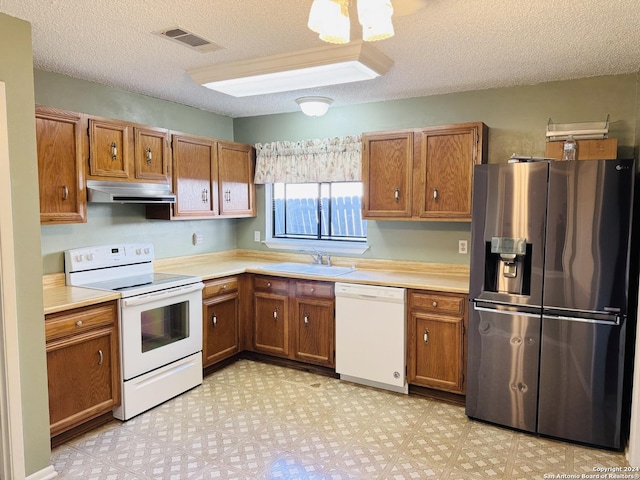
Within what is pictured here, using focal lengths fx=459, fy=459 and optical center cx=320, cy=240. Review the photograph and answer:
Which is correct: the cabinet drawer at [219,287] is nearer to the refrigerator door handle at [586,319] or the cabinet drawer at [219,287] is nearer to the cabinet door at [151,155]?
the cabinet door at [151,155]

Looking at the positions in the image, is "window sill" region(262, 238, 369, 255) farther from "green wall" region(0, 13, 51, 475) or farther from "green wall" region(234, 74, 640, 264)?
"green wall" region(0, 13, 51, 475)

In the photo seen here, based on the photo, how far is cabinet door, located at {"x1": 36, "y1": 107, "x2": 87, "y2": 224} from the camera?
2854 millimetres

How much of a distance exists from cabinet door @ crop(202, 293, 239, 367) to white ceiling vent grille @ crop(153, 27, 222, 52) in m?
1.98

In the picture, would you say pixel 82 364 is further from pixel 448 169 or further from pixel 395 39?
pixel 448 169

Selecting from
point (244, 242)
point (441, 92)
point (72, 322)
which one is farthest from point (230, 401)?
point (441, 92)

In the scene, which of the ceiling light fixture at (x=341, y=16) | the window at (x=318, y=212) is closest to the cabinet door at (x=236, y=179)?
the window at (x=318, y=212)

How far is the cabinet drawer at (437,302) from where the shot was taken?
3264 mm

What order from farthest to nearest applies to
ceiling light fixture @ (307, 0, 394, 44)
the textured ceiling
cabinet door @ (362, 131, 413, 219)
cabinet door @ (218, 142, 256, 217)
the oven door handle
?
cabinet door @ (218, 142, 256, 217)
cabinet door @ (362, 131, 413, 219)
the oven door handle
the textured ceiling
ceiling light fixture @ (307, 0, 394, 44)

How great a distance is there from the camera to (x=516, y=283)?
292 cm

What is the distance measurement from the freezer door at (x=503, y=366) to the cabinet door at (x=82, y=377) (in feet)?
7.79

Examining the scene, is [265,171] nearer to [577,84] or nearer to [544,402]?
[577,84]

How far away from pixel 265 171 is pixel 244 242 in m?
0.84

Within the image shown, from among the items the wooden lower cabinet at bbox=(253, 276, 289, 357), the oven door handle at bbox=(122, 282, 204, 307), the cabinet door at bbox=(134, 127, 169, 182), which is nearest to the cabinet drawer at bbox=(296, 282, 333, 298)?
the wooden lower cabinet at bbox=(253, 276, 289, 357)

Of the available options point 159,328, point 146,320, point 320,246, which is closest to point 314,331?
point 320,246
